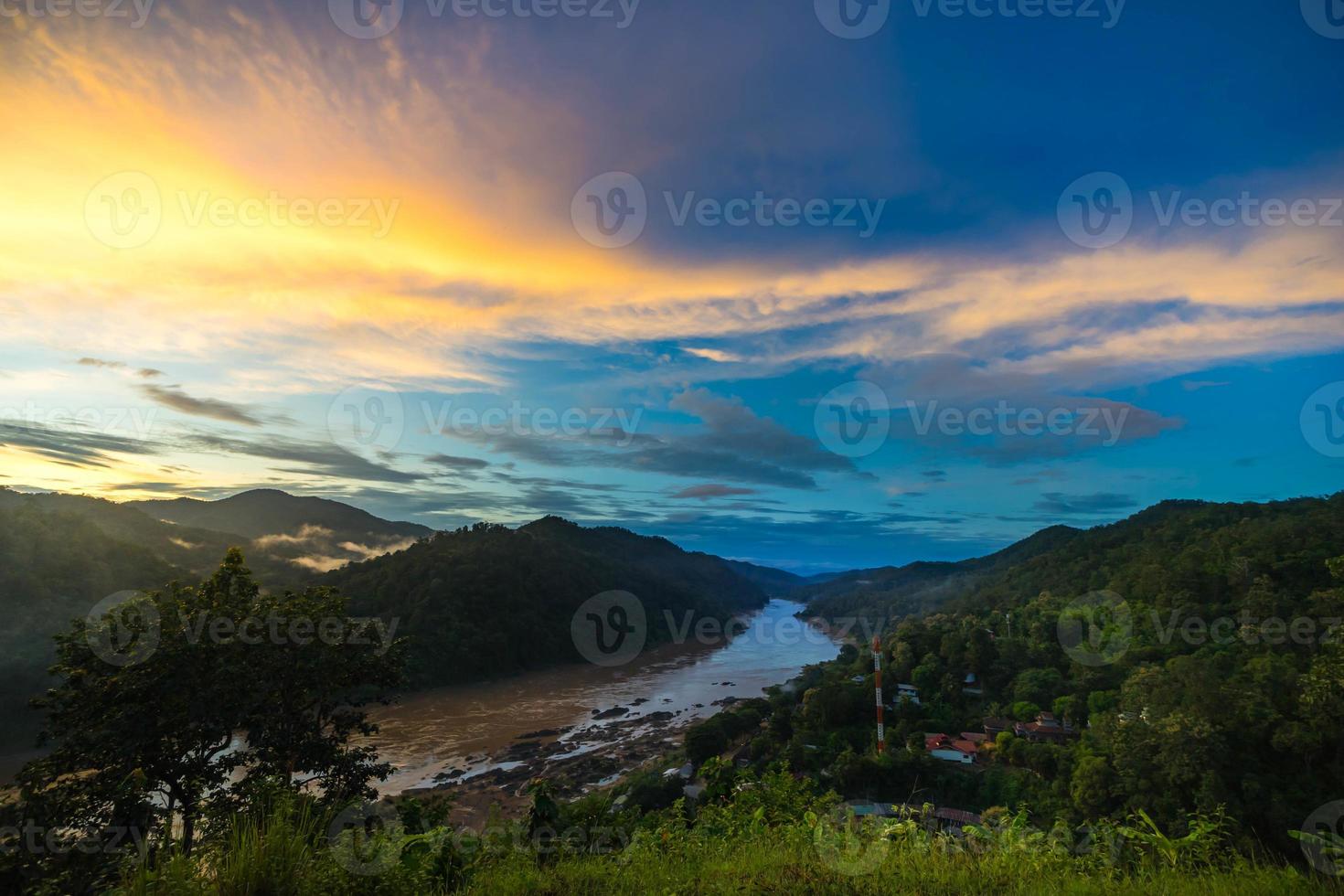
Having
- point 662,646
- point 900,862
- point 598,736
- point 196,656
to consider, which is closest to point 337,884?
point 900,862

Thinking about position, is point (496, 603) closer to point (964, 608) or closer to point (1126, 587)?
point (964, 608)

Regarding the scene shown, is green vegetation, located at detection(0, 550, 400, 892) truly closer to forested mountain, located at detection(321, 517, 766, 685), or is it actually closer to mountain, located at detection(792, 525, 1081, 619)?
forested mountain, located at detection(321, 517, 766, 685)

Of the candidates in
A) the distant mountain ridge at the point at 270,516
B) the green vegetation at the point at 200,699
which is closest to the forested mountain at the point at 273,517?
the distant mountain ridge at the point at 270,516

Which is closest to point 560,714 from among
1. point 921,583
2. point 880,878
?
point 880,878

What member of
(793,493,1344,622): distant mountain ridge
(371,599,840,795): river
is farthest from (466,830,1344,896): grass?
(793,493,1344,622): distant mountain ridge

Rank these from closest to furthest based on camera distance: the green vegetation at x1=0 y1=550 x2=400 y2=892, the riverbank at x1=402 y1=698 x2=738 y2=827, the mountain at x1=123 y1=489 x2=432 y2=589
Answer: the green vegetation at x1=0 y1=550 x2=400 y2=892 → the riverbank at x1=402 y1=698 x2=738 y2=827 → the mountain at x1=123 y1=489 x2=432 y2=589

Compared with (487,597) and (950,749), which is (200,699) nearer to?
(950,749)

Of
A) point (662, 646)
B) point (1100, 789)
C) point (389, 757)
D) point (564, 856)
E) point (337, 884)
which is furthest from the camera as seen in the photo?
A: point (662, 646)
